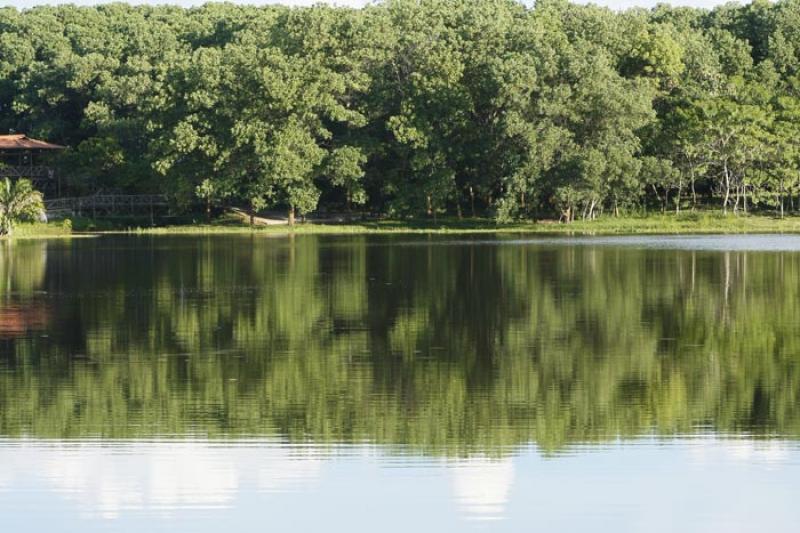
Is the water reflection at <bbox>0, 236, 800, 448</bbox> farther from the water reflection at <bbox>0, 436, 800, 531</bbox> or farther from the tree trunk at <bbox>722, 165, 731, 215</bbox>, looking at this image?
the tree trunk at <bbox>722, 165, 731, 215</bbox>

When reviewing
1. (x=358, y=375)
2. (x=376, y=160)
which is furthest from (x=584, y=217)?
(x=358, y=375)

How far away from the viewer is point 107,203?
261 ft

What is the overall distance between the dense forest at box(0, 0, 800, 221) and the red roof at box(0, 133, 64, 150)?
52.6 inches

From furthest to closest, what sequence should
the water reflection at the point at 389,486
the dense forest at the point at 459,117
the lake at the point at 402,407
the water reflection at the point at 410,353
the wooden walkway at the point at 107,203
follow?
the wooden walkway at the point at 107,203 < the dense forest at the point at 459,117 < the water reflection at the point at 410,353 < the lake at the point at 402,407 < the water reflection at the point at 389,486

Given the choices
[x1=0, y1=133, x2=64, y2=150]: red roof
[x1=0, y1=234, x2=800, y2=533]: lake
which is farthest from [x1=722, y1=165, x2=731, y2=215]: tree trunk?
[x1=0, y1=133, x2=64, y2=150]: red roof

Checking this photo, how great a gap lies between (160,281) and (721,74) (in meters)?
49.1

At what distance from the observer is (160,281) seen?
36938mm

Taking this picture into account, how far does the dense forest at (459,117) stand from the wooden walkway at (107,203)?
1069 mm

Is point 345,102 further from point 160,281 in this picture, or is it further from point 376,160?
point 160,281

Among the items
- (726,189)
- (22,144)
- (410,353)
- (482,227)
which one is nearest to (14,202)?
(22,144)

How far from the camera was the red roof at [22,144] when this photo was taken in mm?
80688

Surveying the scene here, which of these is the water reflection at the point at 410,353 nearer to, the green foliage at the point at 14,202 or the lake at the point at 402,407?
the lake at the point at 402,407

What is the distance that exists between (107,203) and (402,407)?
2553 inches

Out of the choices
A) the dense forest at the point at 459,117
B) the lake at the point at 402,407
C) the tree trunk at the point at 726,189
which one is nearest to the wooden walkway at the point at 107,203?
the dense forest at the point at 459,117
